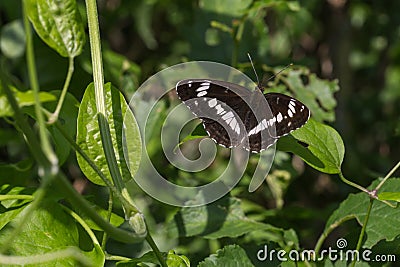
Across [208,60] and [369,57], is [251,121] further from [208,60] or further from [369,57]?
[369,57]

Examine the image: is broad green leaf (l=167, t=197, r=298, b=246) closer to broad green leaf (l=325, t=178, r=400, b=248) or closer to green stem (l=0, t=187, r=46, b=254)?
broad green leaf (l=325, t=178, r=400, b=248)

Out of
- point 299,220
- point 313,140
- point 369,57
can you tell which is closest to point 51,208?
point 313,140

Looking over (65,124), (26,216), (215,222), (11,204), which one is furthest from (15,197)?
(215,222)

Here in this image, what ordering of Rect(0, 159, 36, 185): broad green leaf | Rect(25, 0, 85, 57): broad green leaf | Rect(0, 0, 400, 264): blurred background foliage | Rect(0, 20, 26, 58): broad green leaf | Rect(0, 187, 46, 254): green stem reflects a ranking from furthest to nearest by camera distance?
Rect(0, 20, 26, 58): broad green leaf < Rect(0, 0, 400, 264): blurred background foliage < Rect(0, 159, 36, 185): broad green leaf < Rect(25, 0, 85, 57): broad green leaf < Rect(0, 187, 46, 254): green stem

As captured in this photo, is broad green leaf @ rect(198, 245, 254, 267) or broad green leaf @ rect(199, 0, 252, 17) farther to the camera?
broad green leaf @ rect(199, 0, 252, 17)

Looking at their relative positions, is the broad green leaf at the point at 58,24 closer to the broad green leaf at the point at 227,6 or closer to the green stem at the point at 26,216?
the green stem at the point at 26,216

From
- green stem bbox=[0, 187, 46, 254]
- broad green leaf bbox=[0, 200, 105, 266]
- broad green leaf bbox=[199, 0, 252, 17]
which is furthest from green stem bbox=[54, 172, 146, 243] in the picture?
broad green leaf bbox=[199, 0, 252, 17]

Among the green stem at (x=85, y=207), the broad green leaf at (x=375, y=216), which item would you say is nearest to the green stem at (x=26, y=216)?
the green stem at (x=85, y=207)
